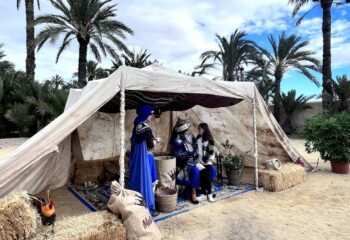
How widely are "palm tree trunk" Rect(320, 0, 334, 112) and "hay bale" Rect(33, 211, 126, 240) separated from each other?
10.5 metres

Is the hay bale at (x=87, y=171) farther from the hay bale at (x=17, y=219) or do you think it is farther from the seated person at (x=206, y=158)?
the hay bale at (x=17, y=219)

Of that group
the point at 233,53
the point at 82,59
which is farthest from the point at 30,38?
the point at 233,53

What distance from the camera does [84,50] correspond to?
1388cm

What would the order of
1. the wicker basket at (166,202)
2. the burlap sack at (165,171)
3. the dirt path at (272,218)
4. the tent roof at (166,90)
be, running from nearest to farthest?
1. the dirt path at (272,218)
2. the tent roof at (166,90)
3. the wicker basket at (166,202)
4. the burlap sack at (165,171)

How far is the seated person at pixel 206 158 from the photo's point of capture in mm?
4762

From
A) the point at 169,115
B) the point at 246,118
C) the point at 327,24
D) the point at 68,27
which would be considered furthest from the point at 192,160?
the point at 68,27

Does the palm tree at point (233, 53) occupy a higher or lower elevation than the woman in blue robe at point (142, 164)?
higher

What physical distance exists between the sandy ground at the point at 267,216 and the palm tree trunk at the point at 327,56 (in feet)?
22.6

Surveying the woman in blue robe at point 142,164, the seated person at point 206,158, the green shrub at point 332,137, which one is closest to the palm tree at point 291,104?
the green shrub at point 332,137

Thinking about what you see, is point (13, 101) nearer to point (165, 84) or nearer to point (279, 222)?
point (165, 84)

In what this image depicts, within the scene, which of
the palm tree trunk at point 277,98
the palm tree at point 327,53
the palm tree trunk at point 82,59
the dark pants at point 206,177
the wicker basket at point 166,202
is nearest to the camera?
the wicker basket at point 166,202

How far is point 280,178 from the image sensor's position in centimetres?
529

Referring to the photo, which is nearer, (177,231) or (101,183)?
(177,231)

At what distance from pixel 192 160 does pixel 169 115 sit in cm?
254
